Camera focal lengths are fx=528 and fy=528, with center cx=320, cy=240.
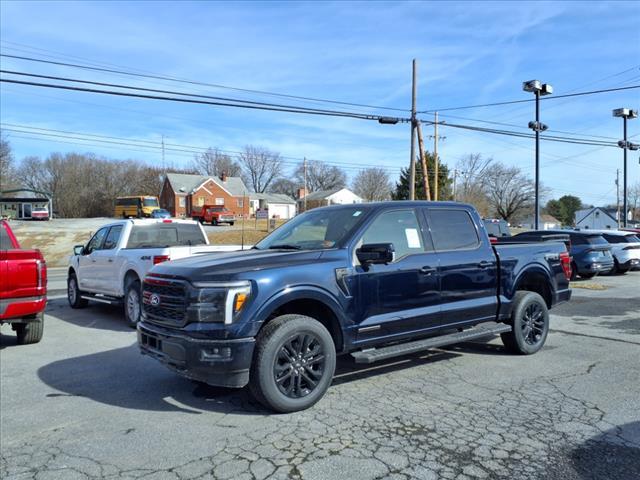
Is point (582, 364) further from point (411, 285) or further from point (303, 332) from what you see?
point (303, 332)

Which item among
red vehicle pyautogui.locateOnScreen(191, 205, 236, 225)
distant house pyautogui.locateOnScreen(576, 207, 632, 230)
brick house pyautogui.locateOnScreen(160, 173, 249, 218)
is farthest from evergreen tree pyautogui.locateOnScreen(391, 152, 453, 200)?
distant house pyautogui.locateOnScreen(576, 207, 632, 230)

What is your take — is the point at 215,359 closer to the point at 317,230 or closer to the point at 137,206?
the point at 317,230

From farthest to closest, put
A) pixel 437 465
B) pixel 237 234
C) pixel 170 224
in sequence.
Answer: pixel 237 234 < pixel 170 224 < pixel 437 465

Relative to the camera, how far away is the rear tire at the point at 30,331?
7.64 metres

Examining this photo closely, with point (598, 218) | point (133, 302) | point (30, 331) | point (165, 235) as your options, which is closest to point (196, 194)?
point (165, 235)

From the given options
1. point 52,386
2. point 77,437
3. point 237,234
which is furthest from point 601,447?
point 237,234

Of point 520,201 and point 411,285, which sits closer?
point 411,285

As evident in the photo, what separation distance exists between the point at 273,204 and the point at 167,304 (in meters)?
88.2

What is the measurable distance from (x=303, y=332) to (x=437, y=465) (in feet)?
5.26

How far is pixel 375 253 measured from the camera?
16.4ft

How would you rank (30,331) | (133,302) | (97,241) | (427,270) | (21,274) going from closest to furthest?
1. (427,270)
2. (21,274)
3. (30,331)
4. (133,302)
5. (97,241)

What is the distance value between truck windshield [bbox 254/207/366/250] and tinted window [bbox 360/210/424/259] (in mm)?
180

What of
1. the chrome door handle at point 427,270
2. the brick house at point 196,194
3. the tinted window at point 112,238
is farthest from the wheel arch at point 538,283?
the brick house at point 196,194

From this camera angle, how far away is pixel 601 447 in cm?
392
